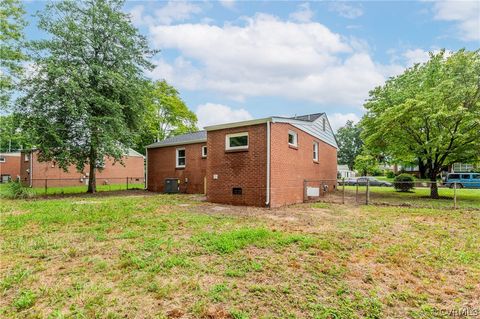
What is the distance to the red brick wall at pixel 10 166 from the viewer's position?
33.6 meters

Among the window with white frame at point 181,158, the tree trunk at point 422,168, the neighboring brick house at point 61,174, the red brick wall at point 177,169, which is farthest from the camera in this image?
the neighboring brick house at point 61,174

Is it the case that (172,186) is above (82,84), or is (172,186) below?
below

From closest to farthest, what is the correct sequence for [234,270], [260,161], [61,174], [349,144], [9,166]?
[234,270] < [260,161] < [61,174] < [9,166] < [349,144]

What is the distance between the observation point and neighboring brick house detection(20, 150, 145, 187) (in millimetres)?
24297

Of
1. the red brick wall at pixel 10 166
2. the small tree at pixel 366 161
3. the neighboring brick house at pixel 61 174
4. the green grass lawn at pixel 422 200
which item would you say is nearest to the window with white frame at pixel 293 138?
the green grass lawn at pixel 422 200

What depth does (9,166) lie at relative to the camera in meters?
34.1

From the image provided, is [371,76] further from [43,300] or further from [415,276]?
[43,300]

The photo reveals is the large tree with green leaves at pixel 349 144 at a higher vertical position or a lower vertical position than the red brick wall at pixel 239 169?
higher

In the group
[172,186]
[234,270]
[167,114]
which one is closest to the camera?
[234,270]

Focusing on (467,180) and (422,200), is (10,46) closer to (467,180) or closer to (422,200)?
(422,200)

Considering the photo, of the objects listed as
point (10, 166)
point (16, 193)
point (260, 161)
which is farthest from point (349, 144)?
point (10, 166)

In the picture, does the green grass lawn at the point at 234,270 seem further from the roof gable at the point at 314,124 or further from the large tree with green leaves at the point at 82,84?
the large tree with green leaves at the point at 82,84

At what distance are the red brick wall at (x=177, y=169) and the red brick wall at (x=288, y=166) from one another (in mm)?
6335

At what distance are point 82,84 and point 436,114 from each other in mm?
19242
